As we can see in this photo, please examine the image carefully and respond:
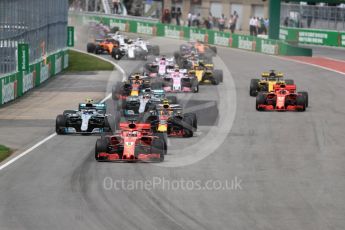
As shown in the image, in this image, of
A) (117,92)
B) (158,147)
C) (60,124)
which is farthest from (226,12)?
Result: (158,147)

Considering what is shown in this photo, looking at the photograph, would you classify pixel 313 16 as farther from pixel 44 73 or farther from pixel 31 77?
pixel 31 77

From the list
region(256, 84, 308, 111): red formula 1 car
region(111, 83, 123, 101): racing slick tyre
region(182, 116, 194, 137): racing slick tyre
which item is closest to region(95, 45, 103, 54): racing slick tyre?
region(111, 83, 123, 101): racing slick tyre

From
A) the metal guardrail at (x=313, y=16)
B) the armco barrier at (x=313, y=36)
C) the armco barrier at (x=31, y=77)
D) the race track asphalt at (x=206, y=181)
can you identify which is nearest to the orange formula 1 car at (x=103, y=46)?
the armco barrier at (x=31, y=77)

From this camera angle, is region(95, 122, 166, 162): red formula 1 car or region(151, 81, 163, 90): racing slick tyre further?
region(151, 81, 163, 90): racing slick tyre

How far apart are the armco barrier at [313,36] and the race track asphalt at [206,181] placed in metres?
41.0

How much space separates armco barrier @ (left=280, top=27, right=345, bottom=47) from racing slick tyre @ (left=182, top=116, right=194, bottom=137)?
45766 mm

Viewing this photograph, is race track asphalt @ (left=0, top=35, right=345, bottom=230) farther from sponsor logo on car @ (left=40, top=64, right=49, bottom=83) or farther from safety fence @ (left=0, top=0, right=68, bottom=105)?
sponsor logo on car @ (left=40, top=64, right=49, bottom=83)

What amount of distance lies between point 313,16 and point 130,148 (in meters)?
55.7

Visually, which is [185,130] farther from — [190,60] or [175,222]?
[190,60]

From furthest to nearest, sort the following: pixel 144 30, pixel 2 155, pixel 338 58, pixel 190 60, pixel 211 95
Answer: pixel 144 30 → pixel 338 58 → pixel 190 60 → pixel 211 95 → pixel 2 155

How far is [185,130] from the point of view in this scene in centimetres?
3014

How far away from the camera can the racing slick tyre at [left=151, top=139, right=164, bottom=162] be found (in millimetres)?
25750

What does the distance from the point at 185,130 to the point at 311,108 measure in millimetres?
9889

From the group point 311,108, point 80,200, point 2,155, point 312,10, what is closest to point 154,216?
point 80,200
